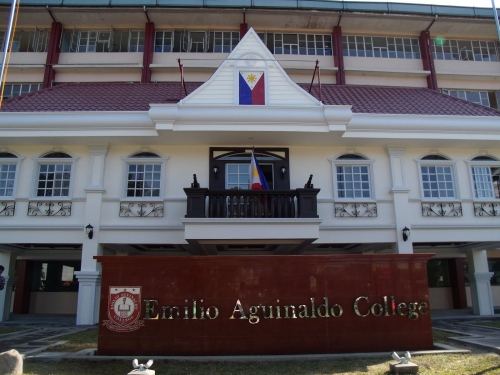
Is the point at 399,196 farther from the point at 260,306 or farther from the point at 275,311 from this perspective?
the point at 260,306

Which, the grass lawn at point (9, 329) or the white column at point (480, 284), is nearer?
the grass lawn at point (9, 329)

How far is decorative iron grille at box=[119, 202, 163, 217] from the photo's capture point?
15617 mm

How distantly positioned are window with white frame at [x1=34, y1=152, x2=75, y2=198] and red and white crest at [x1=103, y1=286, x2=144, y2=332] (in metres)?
8.28

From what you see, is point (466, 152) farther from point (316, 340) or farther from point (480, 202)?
point (316, 340)

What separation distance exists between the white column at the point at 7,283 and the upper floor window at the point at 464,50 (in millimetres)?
24982

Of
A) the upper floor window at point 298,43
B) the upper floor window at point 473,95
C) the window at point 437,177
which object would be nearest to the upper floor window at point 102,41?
the upper floor window at point 298,43

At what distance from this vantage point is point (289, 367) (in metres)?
7.97

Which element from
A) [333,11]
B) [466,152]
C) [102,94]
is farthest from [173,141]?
[333,11]

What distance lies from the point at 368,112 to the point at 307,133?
3.07 meters

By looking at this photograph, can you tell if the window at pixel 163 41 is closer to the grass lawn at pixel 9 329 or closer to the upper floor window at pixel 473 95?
the upper floor window at pixel 473 95

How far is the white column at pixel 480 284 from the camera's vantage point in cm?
1708

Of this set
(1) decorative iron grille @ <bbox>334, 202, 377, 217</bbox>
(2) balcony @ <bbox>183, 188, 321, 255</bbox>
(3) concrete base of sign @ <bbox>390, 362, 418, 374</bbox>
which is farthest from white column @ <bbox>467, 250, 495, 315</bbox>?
(3) concrete base of sign @ <bbox>390, 362, 418, 374</bbox>

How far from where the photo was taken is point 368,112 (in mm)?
16703

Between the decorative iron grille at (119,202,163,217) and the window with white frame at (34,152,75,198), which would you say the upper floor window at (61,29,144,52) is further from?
the decorative iron grille at (119,202,163,217)
